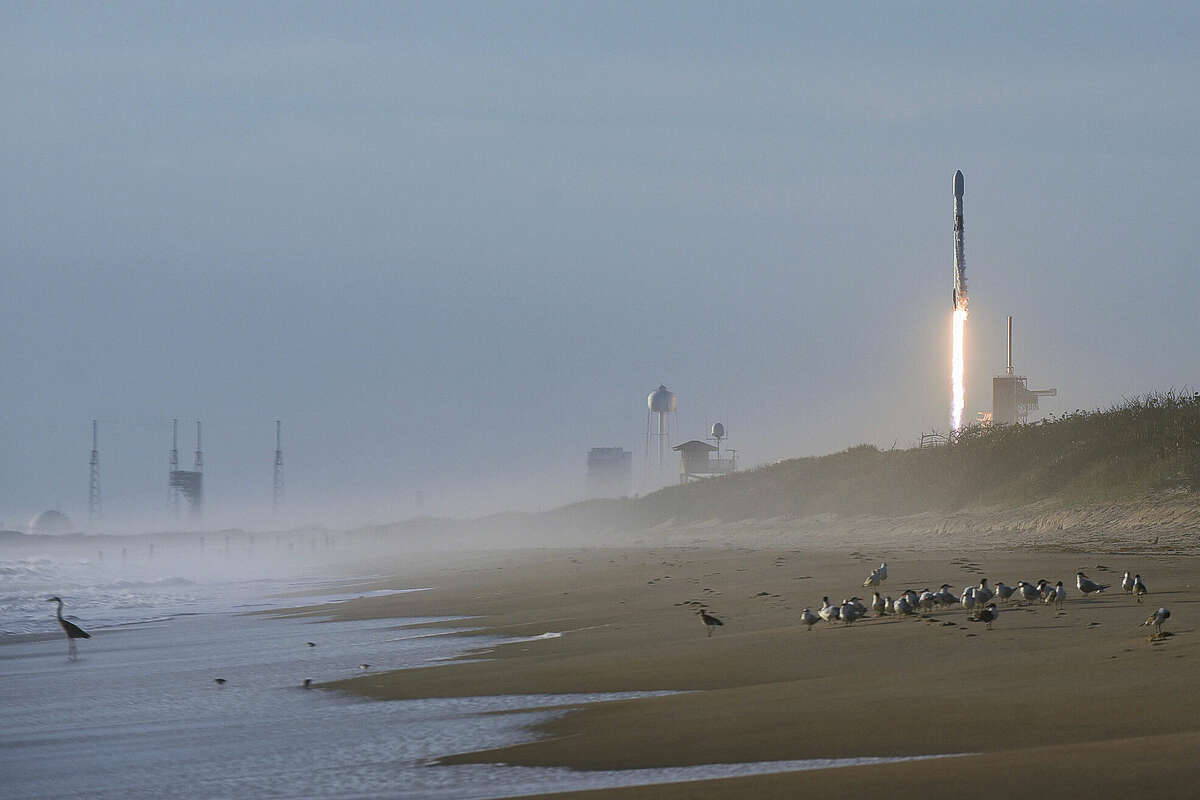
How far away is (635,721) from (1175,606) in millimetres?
7416

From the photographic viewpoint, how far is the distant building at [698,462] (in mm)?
→ 96812

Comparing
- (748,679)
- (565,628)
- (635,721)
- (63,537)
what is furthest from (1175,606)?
(63,537)

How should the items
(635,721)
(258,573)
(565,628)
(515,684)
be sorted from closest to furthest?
1. (635,721)
2. (515,684)
3. (565,628)
4. (258,573)

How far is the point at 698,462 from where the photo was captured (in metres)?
97.7

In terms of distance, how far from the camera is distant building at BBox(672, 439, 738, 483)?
9681 centimetres

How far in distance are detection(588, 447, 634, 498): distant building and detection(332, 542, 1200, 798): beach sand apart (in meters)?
A: 98.4

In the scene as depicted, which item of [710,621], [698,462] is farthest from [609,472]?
[710,621]

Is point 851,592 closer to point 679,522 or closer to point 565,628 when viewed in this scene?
point 565,628

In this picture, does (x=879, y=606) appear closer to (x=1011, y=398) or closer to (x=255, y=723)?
(x=255, y=723)

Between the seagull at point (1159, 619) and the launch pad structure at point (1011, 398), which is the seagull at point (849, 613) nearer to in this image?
the seagull at point (1159, 619)

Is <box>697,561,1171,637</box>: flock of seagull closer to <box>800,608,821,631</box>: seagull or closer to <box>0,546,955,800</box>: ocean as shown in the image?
<box>800,608,821,631</box>: seagull

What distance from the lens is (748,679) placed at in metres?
12.7

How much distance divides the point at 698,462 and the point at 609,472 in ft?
82.1

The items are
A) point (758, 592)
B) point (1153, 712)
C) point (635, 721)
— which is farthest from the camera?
point (758, 592)
